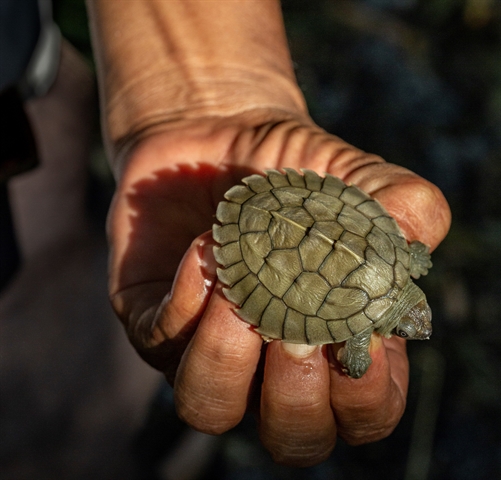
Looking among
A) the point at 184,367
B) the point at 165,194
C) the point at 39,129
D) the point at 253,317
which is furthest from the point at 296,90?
the point at 39,129

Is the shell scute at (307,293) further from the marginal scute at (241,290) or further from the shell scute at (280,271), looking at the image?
the marginal scute at (241,290)

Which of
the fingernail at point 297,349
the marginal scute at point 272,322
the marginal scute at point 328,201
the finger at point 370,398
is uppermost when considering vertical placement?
the marginal scute at point 328,201

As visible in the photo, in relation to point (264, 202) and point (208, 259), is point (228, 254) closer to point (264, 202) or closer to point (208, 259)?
point (208, 259)

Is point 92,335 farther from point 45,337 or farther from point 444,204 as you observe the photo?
point 444,204

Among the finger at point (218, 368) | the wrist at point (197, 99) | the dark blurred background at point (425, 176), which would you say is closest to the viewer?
the finger at point (218, 368)

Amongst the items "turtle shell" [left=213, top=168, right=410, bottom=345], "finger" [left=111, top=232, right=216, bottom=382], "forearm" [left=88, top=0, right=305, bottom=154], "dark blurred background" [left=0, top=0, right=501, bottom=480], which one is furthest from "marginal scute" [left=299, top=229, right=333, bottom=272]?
"dark blurred background" [left=0, top=0, right=501, bottom=480]

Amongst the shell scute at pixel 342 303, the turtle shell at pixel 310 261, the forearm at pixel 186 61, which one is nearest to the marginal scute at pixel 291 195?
the turtle shell at pixel 310 261

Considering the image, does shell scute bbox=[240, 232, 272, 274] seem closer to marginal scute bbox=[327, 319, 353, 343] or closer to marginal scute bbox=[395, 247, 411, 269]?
marginal scute bbox=[327, 319, 353, 343]
